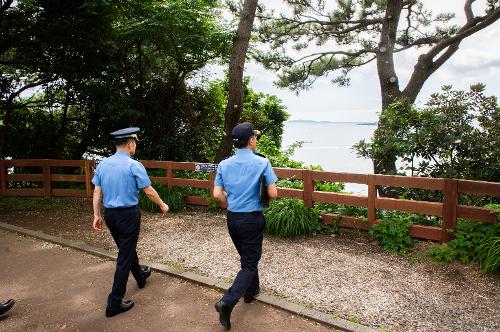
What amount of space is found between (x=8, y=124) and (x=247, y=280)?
10257mm

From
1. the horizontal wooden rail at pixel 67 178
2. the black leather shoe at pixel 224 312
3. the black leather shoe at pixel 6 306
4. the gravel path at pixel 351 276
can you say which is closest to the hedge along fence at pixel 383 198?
the gravel path at pixel 351 276

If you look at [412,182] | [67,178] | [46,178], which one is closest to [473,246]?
[412,182]

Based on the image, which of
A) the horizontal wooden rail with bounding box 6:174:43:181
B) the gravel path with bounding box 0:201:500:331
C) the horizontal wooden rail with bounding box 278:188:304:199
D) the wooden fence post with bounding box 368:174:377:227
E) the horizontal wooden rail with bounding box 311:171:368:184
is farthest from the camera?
the horizontal wooden rail with bounding box 6:174:43:181

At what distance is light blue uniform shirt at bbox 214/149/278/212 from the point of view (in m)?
3.52

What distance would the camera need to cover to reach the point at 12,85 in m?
10.3

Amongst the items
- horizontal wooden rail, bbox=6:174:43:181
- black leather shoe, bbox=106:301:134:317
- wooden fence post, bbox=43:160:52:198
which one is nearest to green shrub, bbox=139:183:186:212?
wooden fence post, bbox=43:160:52:198

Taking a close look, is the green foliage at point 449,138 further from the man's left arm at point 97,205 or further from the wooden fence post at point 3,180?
the wooden fence post at point 3,180

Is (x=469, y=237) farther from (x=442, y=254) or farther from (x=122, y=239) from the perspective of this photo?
(x=122, y=239)

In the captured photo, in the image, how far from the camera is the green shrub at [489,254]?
14.8 feet

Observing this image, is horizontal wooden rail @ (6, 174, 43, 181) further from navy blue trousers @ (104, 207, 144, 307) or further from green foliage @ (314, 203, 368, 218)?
green foliage @ (314, 203, 368, 218)

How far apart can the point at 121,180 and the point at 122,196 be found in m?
0.16

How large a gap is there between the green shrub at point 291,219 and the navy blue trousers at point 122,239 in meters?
2.85


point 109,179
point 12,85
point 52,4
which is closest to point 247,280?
point 109,179

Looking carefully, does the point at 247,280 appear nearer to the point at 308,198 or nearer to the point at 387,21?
the point at 308,198
